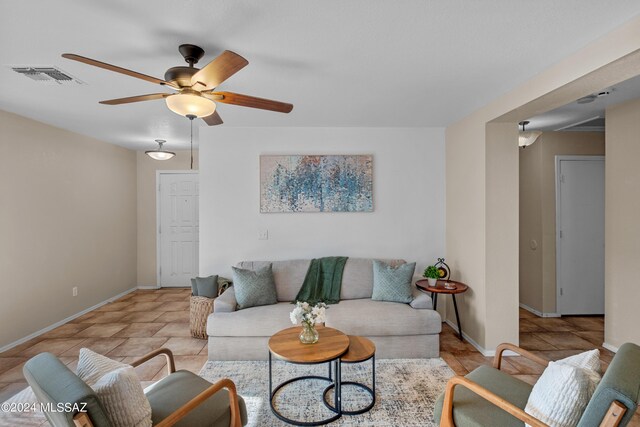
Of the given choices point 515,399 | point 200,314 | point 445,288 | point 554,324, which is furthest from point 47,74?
point 554,324

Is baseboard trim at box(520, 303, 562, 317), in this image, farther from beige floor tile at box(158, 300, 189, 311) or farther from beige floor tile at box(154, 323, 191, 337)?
beige floor tile at box(158, 300, 189, 311)

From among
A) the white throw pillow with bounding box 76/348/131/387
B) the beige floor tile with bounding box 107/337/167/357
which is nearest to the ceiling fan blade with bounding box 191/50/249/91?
the white throw pillow with bounding box 76/348/131/387

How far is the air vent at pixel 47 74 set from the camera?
2.26 metres

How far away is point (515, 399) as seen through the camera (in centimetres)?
174

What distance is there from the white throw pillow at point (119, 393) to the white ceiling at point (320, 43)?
1784mm

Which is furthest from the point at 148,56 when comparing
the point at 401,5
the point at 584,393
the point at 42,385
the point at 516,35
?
the point at 584,393

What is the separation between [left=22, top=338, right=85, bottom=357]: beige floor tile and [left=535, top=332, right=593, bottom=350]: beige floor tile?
17.1ft

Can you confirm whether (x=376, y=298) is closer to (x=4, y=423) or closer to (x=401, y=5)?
(x=401, y=5)

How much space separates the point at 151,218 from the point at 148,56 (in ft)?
14.0

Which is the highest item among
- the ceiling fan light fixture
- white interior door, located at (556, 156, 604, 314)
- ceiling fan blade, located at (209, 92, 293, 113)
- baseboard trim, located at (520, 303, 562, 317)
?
ceiling fan blade, located at (209, 92, 293, 113)

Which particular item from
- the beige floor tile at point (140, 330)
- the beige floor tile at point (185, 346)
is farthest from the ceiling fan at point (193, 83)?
the beige floor tile at point (140, 330)

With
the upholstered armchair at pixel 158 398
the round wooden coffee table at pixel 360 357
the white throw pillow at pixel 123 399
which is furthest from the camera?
the round wooden coffee table at pixel 360 357

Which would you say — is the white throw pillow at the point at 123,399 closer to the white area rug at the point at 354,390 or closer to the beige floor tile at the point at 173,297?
the white area rug at the point at 354,390

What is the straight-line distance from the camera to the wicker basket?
3.50 meters
